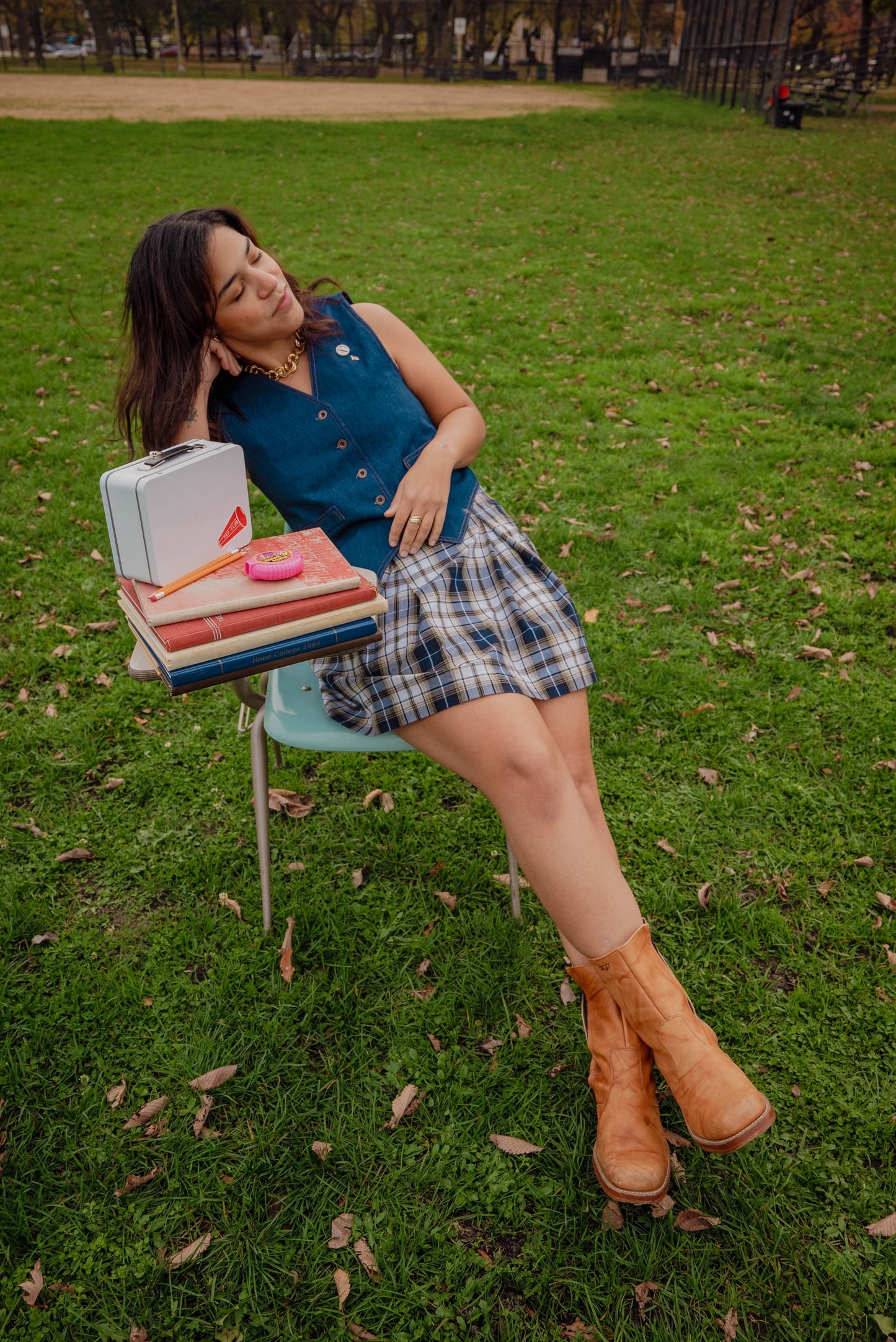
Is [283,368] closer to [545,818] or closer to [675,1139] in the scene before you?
[545,818]

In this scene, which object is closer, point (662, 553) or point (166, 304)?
point (166, 304)

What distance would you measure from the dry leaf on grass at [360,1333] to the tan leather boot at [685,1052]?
0.75 metres

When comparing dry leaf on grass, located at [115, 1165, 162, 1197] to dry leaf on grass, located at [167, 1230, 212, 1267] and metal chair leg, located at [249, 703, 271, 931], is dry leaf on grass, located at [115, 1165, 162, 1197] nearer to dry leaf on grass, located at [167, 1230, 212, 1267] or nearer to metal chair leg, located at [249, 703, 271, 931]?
dry leaf on grass, located at [167, 1230, 212, 1267]

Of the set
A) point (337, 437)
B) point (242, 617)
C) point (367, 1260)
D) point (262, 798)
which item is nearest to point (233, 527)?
point (242, 617)

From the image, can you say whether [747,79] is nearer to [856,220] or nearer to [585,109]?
[585,109]

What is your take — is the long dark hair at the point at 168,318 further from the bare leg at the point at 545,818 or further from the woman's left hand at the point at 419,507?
the bare leg at the point at 545,818

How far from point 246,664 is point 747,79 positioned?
2655 cm

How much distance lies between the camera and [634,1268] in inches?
70.3

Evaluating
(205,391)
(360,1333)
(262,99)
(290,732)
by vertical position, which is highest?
(262,99)

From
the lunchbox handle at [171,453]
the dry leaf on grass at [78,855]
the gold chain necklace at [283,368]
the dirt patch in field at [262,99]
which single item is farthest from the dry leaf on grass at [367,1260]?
the dirt patch in field at [262,99]

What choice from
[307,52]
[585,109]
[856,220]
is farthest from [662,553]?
[307,52]

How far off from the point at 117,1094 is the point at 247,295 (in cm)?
195

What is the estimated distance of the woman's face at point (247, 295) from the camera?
1.97 meters

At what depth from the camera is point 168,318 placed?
1.97 metres
